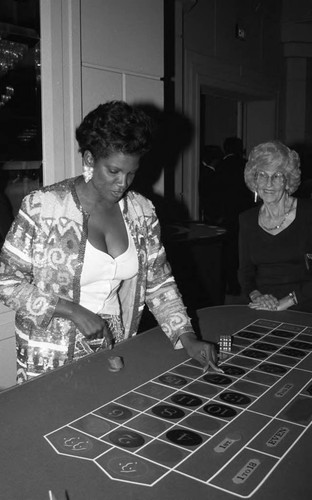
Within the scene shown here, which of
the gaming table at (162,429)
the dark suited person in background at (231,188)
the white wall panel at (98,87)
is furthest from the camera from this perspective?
the dark suited person in background at (231,188)

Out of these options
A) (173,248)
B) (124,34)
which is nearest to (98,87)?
(124,34)

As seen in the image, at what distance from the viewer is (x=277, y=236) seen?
2.30 metres

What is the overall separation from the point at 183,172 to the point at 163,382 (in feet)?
11.9

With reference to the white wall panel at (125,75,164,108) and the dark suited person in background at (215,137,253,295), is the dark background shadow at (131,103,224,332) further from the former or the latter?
the dark suited person in background at (215,137,253,295)

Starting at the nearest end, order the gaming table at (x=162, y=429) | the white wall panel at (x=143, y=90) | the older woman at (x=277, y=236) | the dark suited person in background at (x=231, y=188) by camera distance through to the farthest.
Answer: the gaming table at (x=162, y=429)
the older woman at (x=277, y=236)
the white wall panel at (x=143, y=90)
the dark suited person in background at (x=231, y=188)

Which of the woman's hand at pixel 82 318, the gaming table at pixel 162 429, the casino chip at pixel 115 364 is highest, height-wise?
the woman's hand at pixel 82 318

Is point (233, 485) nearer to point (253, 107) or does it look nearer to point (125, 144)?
point (125, 144)

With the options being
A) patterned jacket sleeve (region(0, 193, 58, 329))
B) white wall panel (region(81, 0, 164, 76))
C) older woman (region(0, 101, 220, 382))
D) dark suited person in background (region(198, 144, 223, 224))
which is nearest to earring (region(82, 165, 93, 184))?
older woman (region(0, 101, 220, 382))

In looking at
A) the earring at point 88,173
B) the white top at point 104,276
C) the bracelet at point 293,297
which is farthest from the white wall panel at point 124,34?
the bracelet at point 293,297

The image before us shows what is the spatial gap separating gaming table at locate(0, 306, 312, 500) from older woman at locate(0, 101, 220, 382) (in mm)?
109

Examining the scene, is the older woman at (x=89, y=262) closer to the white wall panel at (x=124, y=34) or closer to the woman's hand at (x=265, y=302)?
the woman's hand at (x=265, y=302)

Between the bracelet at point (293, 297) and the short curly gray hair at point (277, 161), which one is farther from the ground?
the short curly gray hair at point (277, 161)

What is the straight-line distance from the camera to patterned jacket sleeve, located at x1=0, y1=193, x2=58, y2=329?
156 centimetres

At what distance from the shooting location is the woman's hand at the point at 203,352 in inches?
61.4
